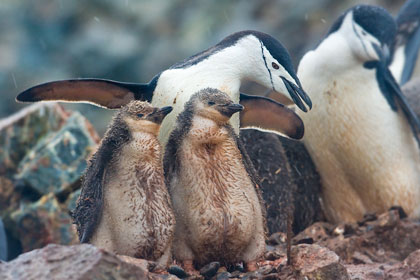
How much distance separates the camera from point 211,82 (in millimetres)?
2342

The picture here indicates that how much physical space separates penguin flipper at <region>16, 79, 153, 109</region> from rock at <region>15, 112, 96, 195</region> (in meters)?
1.69

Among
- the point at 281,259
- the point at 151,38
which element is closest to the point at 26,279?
the point at 281,259

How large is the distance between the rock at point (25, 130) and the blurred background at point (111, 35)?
300cm

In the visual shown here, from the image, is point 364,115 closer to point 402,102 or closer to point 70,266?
point 402,102

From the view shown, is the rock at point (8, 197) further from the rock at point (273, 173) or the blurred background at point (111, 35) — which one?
the blurred background at point (111, 35)

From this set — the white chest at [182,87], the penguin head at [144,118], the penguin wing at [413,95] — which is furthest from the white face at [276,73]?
the penguin wing at [413,95]

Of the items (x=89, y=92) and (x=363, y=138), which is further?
(x=363, y=138)

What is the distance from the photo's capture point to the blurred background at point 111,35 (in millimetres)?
7523

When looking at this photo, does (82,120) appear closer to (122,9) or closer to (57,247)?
(57,247)

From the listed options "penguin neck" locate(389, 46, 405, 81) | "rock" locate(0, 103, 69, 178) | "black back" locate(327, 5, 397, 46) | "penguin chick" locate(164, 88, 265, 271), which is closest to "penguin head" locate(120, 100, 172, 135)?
"penguin chick" locate(164, 88, 265, 271)

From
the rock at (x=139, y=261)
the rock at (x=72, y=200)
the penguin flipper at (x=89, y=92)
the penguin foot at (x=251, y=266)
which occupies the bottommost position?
the penguin foot at (x=251, y=266)

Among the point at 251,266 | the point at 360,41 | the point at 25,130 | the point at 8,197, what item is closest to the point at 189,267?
the point at 251,266

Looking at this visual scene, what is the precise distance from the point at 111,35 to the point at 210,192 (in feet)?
20.0

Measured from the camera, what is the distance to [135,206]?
1.82 metres
